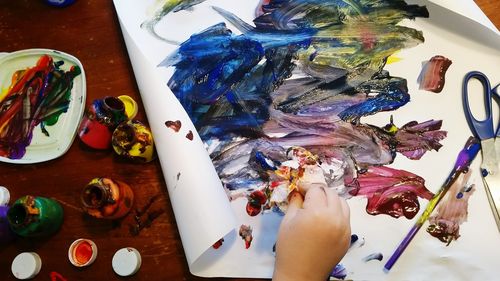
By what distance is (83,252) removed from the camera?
81 centimetres

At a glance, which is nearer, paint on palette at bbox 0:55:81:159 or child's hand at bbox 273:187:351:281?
child's hand at bbox 273:187:351:281

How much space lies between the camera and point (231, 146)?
815 millimetres

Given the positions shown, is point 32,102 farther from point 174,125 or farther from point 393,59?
point 393,59

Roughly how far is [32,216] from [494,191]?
79 centimetres

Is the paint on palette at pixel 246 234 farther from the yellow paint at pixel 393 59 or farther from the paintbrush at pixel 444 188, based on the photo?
the yellow paint at pixel 393 59

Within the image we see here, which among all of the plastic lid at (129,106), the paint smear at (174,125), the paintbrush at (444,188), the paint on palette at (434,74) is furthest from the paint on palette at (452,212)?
the plastic lid at (129,106)

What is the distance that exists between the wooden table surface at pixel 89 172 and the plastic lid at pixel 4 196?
12 millimetres

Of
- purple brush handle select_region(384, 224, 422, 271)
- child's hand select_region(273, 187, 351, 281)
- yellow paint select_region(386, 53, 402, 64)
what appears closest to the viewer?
child's hand select_region(273, 187, 351, 281)

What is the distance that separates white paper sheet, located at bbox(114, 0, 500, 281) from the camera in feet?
2.38

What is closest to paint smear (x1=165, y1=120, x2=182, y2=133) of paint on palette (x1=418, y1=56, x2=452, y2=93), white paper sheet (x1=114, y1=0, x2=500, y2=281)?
white paper sheet (x1=114, y1=0, x2=500, y2=281)

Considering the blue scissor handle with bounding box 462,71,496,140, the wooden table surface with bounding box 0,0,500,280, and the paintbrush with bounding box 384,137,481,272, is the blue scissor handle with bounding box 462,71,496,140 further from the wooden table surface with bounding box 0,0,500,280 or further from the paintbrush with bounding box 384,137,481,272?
the wooden table surface with bounding box 0,0,500,280

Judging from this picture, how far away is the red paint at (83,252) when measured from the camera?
806mm

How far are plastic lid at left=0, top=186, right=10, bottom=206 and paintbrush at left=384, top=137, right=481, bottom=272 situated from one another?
28.3 inches

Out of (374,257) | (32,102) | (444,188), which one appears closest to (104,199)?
(32,102)
